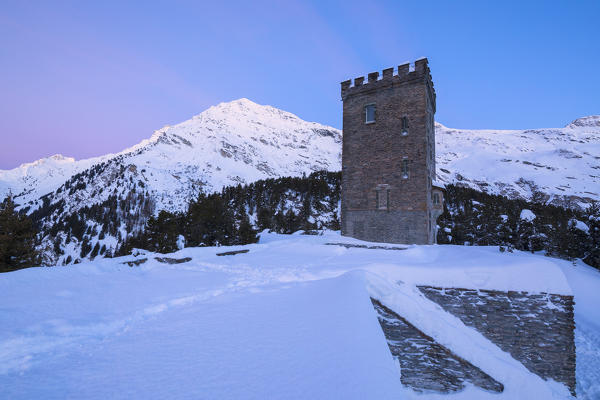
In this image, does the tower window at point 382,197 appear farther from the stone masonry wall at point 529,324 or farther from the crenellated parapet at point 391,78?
the stone masonry wall at point 529,324

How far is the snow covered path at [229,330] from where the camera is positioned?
262cm

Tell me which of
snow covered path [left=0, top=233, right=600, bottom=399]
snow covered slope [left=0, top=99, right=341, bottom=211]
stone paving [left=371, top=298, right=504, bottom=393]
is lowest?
stone paving [left=371, top=298, right=504, bottom=393]

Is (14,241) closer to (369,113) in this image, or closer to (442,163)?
(369,113)

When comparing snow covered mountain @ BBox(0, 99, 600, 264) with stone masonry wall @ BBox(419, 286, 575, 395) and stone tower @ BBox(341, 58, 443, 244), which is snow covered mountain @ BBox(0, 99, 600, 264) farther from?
stone masonry wall @ BBox(419, 286, 575, 395)

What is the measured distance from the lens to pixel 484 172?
126500 millimetres

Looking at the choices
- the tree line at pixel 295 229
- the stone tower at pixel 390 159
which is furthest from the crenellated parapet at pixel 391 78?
the tree line at pixel 295 229

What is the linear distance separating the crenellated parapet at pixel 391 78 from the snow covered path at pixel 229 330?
46.4 ft

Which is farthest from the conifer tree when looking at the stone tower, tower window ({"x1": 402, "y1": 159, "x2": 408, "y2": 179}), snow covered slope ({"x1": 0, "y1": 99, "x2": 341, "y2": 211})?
snow covered slope ({"x1": 0, "y1": 99, "x2": 341, "y2": 211})

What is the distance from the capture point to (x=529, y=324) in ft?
22.9

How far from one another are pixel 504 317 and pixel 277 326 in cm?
651

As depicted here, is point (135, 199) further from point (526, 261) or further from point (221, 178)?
point (526, 261)

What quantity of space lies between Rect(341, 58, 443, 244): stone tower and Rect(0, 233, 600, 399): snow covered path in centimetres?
952

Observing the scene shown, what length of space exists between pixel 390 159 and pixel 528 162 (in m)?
158

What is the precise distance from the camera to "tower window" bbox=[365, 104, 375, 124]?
20.5 m
